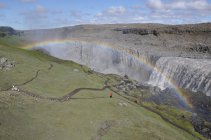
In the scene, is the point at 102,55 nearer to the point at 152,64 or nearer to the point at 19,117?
the point at 152,64

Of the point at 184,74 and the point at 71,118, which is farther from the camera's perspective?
the point at 184,74

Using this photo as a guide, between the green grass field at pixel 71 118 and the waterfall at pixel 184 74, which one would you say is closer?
the green grass field at pixel 71 118

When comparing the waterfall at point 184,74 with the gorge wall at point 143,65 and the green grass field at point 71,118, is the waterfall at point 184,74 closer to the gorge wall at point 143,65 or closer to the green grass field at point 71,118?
the gorge wall at point 143,65

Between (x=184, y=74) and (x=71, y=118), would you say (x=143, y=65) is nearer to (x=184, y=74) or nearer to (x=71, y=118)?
(x=184, y=74)

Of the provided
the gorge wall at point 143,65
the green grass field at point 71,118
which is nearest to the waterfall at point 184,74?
the gorge wall at point 143,65

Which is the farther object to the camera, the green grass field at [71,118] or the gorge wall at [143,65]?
the gorge wall at [143,65]

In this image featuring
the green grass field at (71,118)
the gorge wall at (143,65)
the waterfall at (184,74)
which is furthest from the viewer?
the gorge wall at (143,65)

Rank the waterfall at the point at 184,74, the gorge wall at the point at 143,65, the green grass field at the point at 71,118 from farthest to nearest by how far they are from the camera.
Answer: the gorge wall at the point at 143,65 → the waterfall at the point at 184,74 → the green grass field at the point at 71,118

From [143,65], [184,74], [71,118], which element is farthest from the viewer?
[143,65]

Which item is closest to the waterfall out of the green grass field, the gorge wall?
the gorge wall

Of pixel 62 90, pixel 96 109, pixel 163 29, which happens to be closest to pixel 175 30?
pixel 163 29

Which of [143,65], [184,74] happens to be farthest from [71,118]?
[143,65]
